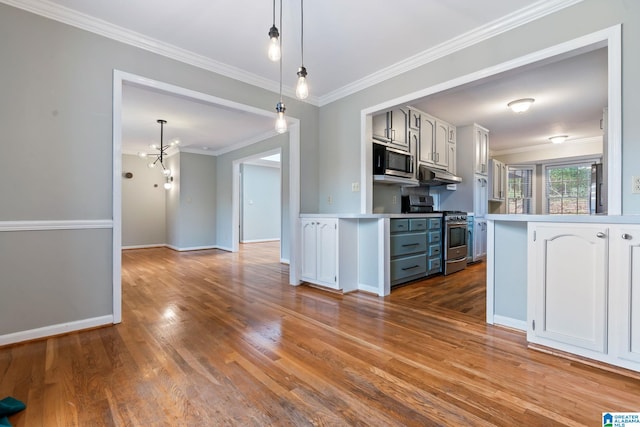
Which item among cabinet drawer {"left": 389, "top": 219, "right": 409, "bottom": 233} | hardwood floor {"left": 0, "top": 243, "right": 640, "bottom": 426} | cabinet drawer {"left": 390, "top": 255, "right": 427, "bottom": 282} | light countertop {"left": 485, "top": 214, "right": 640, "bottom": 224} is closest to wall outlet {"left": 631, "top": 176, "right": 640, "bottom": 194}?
light countertop {"left": 485, "top": 214, "right": 640, "bottom": 224}

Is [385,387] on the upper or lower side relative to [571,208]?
lower

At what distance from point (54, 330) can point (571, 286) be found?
368 cm

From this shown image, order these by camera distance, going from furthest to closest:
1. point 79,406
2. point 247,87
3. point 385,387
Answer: point 247,87 < point 385,387 < point 79,406

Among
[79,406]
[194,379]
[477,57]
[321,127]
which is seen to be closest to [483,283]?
[477,57]

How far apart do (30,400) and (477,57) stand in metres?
3.81

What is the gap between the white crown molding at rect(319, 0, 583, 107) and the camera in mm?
2215

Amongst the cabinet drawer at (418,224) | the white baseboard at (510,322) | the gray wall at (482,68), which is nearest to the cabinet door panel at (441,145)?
the cabinet drawer at (418,224)

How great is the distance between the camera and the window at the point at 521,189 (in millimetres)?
7309

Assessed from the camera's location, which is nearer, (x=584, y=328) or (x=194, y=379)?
(x=194, y=379)

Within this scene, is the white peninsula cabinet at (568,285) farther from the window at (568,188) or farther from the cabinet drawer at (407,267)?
the window at (568,188)

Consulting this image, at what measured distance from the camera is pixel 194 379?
1.66 meters

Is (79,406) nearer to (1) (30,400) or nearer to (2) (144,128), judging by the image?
(1) (30,400)

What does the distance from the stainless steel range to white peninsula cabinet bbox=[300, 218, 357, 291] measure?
64.9 inches

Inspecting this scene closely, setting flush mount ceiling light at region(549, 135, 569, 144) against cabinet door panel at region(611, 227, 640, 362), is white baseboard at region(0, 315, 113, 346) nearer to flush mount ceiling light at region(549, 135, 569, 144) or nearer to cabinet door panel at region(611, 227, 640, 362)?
cabinet door panel at region(611, 227, 640, 362)
